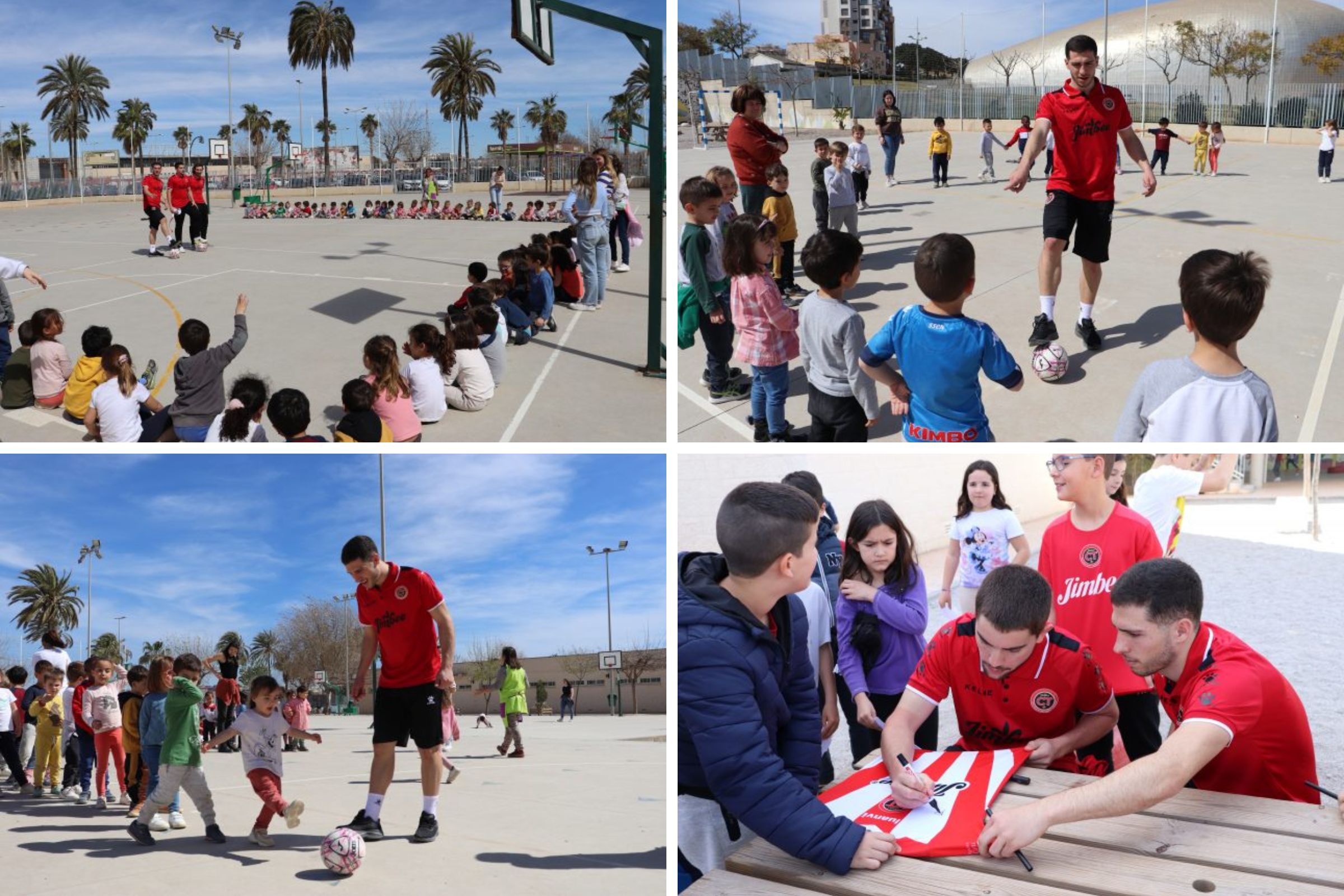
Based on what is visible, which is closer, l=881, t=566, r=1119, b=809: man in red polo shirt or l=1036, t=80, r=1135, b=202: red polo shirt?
l=881, t=566, r=1119, b=809: man in red polo shirt

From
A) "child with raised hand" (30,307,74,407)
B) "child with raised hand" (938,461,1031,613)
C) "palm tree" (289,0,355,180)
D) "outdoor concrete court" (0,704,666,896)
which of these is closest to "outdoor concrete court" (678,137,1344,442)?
"child with raised hand" (938,461,1031,613)

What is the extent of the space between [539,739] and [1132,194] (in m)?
10.3

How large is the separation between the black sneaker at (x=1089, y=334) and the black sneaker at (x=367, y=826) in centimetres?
502

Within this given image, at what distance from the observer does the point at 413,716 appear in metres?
4.98

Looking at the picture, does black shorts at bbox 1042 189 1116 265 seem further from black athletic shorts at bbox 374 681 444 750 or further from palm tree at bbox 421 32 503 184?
palm tree at bbox 421 32 503 184

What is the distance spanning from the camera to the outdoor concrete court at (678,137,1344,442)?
19.4ft

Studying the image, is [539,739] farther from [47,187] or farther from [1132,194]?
[47,187]

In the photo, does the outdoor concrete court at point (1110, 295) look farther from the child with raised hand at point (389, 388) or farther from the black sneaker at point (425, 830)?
the black sneaker at point (425, 830)

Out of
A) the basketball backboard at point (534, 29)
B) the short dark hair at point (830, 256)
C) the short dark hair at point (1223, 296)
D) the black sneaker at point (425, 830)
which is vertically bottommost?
the black sneaker at point (425, 830)

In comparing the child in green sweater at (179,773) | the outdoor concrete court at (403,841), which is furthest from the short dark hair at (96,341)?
the outdoor concrete court at (403,841)

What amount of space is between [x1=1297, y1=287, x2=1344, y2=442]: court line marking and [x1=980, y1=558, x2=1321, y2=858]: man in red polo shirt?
10.5 ft

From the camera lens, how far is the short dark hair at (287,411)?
5469 millimetres

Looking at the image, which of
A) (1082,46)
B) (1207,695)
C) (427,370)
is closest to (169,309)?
(427,370)

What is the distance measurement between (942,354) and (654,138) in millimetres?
4377
